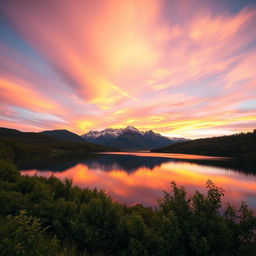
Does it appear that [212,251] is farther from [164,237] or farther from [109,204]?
[109,204]

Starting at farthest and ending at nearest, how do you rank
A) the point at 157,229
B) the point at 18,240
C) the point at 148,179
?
the point at 148,179 < the point at 157,229 < the point at 18,240

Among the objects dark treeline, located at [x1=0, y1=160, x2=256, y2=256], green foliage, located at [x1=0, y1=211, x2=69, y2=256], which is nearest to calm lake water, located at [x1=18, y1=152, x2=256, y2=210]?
dark treeline, located at [x1=0, y1=160, x2=256, y2=256]

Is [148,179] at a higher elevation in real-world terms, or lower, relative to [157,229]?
lower

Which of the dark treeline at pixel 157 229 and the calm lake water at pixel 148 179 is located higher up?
the dark treeline at pixel 157 229

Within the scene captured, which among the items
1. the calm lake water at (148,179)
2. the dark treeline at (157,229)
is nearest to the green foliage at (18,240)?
the dark treeline at (157,229)

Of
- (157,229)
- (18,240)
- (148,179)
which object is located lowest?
(148,179)

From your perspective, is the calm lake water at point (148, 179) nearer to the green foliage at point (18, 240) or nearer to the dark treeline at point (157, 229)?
the dark treeline at point (157, 229)

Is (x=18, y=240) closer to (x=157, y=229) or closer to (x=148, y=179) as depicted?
(x=157, y=229)

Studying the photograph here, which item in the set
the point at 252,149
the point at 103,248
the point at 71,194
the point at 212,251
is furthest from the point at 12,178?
the point at 252,149

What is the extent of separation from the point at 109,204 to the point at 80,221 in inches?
93.7

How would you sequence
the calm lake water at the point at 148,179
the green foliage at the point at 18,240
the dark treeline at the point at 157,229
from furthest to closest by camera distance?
1. the calm lake water at the point at 148,179
2. the dark treeline at the point at 157,229
3. the green foliage at the point at 18,240

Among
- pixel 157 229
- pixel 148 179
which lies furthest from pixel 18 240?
pixel 148 179

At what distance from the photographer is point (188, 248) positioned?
373 inches

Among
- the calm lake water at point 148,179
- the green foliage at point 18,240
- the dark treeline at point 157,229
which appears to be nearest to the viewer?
the green foliage at point 18,240
